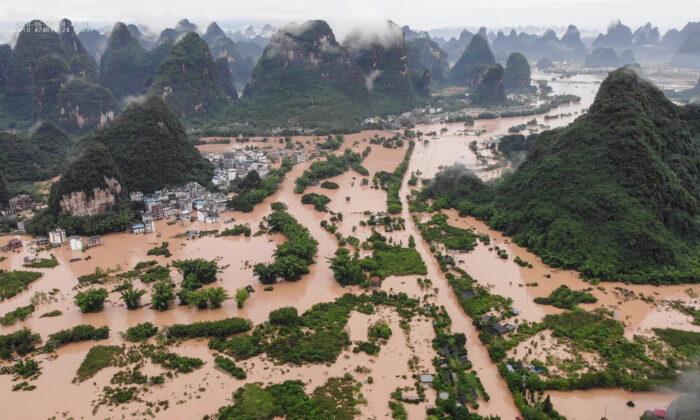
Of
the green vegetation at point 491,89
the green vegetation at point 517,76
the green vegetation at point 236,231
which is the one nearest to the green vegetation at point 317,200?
the green vegetation at point 236,231

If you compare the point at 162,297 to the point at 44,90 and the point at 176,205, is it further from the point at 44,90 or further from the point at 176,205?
the point at 44,90

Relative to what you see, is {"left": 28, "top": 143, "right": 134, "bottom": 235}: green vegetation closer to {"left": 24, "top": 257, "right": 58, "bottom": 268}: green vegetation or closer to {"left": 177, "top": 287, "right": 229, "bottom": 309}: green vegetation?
{"left": 24, "top": 257, "right": 58, "bottom": 268}: green vegetation

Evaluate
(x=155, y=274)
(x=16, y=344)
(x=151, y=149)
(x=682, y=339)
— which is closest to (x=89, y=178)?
(x=151, y=149)

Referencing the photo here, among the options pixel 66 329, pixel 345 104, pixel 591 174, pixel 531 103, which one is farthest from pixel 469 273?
pixel 531 103

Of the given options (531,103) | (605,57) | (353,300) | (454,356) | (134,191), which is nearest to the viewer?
(454,356)

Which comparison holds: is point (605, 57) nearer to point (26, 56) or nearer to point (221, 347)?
point (26, 56)

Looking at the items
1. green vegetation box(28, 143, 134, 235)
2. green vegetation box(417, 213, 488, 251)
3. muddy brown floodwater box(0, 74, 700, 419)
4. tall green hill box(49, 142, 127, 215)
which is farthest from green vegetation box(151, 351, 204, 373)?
tall green hill box(49, 142, 127, 215)

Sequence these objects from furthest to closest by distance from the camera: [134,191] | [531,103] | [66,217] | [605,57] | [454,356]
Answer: [605,57], [531,103], [134,191], [66,217], [454,356]
